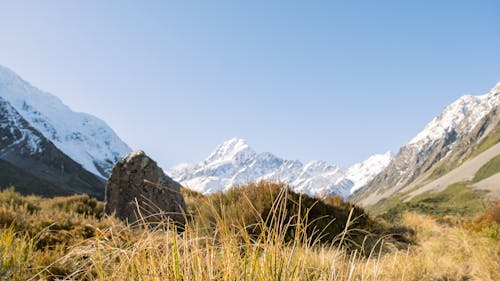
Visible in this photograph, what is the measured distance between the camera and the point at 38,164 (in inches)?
6186

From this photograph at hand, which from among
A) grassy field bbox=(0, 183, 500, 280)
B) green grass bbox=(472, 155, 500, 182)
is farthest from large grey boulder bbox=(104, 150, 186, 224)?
green grass bbox=(472, 155, 500, 182)

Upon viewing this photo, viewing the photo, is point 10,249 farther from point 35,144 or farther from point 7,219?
point 35,144

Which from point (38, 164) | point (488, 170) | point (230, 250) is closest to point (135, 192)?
point (230, 250)

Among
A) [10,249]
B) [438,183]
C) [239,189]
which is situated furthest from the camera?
[438,183]

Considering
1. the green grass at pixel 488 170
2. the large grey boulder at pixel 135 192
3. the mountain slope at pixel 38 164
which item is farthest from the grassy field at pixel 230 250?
the green grass at pixel 488 170

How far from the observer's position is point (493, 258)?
6176mm

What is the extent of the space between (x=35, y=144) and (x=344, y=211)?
189118 mm

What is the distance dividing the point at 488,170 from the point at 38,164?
173337 millimetres

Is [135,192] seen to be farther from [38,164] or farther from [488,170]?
[38,164]

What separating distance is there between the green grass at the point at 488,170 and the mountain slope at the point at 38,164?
135 metres

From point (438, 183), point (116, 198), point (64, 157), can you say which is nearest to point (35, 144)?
point (64, 157)

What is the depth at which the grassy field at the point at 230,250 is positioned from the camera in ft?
9.05

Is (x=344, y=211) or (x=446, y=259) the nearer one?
(x=446, y=259)

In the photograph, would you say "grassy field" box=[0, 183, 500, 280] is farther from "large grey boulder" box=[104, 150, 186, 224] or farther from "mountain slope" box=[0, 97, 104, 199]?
"mountain slope" box=[0, 97, 104, 199]
